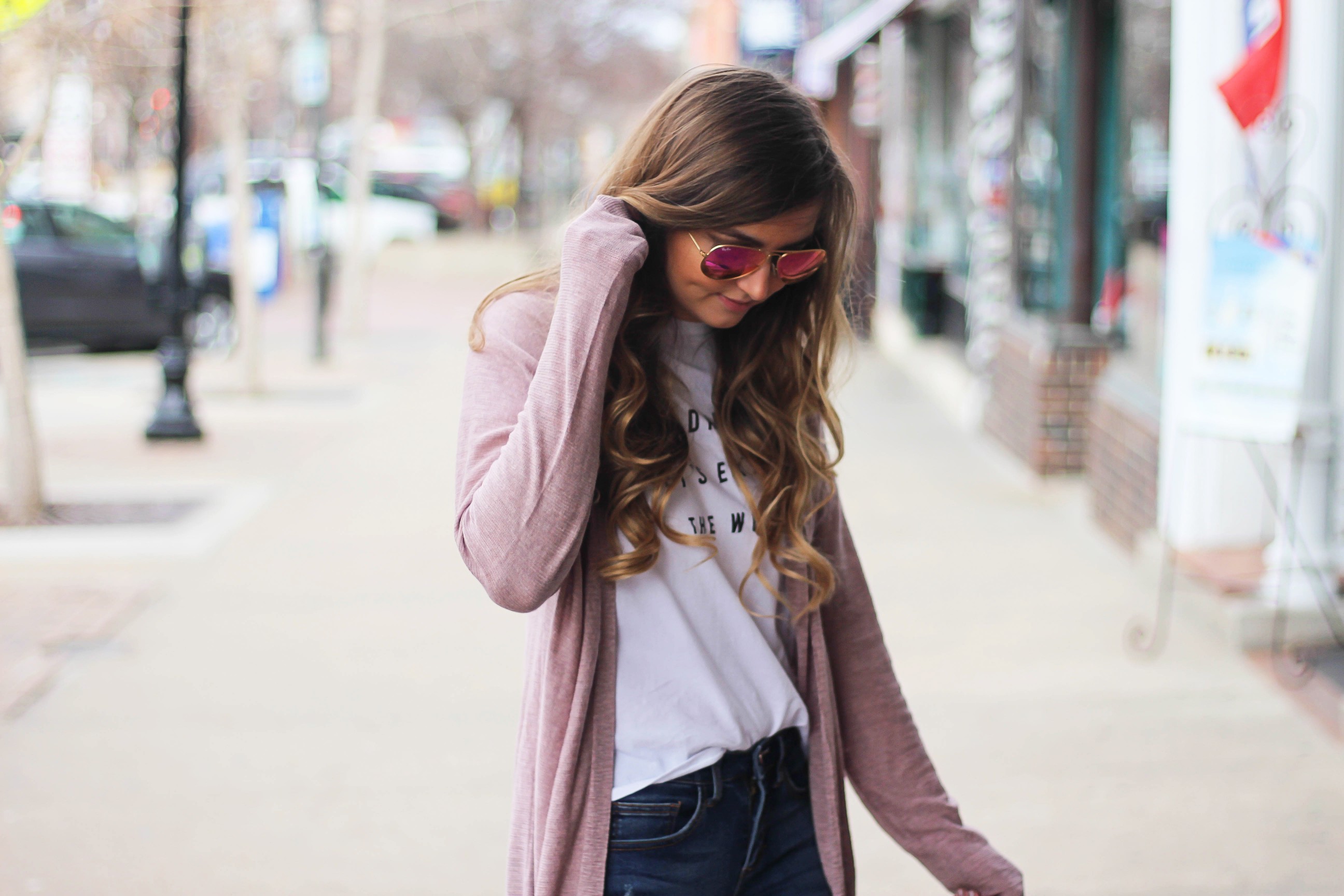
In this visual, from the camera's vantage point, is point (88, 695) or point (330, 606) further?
point (330, 606)

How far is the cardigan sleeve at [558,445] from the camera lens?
1738 mm

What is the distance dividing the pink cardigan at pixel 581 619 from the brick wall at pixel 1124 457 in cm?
449

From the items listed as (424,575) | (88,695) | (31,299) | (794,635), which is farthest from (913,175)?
(794,635)

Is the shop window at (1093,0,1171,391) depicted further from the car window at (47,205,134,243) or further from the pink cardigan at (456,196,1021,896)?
the car window at (47,205,134,243)

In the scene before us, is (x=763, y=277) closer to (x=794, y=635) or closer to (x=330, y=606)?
(x=794, y=635)

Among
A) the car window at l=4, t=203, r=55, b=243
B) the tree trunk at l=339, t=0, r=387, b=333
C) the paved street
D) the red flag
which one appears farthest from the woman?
the tree trunk at l=339, t=0, r=387, b=333

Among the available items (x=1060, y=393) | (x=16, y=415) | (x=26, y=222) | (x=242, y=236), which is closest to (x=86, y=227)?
(x=26, y=222)

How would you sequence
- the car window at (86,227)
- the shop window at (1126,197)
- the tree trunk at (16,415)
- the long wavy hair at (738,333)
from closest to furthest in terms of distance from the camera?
the long wavy hair at (738,333), the tree trunk at (16,415), the shop window at (1126,197), the car window at (86,227)

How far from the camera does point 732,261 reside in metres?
1.85

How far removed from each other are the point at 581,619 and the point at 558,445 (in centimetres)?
27

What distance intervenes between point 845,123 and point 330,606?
51.4 feet

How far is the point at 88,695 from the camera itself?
5133mm

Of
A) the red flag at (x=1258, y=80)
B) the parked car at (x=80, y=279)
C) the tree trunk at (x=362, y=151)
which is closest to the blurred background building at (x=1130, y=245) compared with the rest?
the red flag at (x=1258, y=80)

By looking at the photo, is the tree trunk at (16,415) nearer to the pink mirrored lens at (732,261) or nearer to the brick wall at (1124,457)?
the brick wall at (1124,457)
